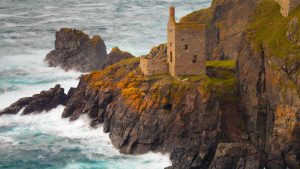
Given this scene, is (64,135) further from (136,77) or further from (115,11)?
(115,11)

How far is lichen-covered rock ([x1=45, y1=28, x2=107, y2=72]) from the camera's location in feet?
430

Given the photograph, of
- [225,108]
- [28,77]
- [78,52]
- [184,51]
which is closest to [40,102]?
[184,51]

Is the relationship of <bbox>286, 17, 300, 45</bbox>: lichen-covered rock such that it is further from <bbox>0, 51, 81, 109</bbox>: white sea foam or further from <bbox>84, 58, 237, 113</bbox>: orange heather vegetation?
<bbox>0, 51, 81, 109</bbox>: white sea foam

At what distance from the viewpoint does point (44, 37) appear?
16212cm

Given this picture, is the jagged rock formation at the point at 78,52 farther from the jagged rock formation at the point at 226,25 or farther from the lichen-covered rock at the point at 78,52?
the jagged rock formation at the point at 226,25

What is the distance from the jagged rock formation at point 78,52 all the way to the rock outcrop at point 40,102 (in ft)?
78.8

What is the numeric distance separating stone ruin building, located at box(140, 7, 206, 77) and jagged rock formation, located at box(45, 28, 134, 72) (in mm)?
36209

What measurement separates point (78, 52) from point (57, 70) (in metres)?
4.52

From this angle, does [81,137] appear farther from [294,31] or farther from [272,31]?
[294,31]

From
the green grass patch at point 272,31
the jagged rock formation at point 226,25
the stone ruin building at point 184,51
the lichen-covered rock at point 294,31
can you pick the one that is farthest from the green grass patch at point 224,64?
the lichen-covered rock at point 294,31

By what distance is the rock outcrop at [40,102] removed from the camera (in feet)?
338

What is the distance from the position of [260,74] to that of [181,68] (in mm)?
10116

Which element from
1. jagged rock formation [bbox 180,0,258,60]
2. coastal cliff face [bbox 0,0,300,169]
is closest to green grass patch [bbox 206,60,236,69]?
coastal cliff face [bbox 0,0,300,169]

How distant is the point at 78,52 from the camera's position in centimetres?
13238
